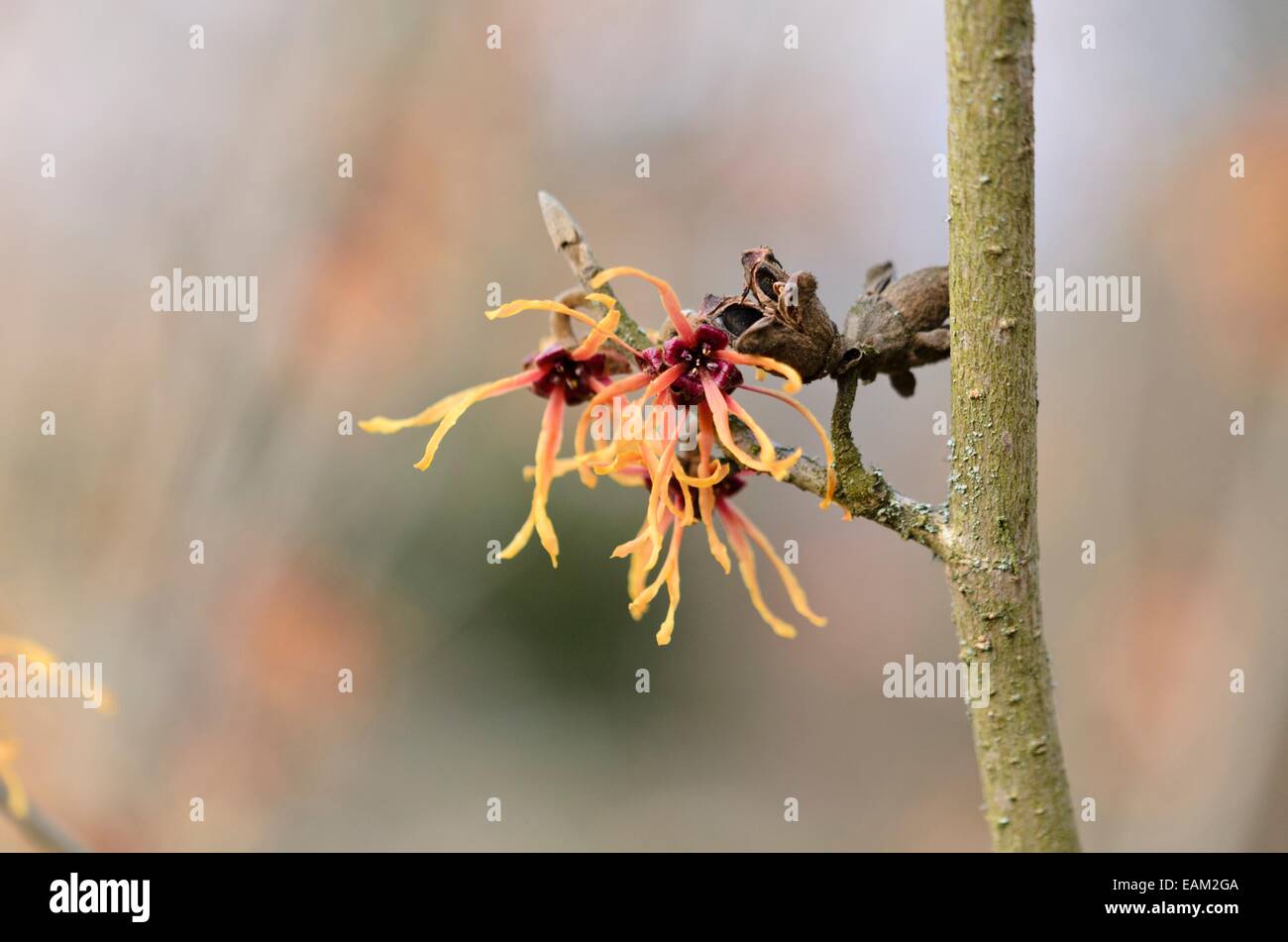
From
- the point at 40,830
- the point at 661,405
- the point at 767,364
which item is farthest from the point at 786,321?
the point at 40,830

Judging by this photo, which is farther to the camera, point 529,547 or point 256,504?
point 529,547

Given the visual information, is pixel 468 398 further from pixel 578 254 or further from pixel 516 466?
pixel 516 466

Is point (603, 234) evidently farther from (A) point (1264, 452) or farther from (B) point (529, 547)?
(A) point (1264, 452)

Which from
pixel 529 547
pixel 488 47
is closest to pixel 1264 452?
pixel 529 547

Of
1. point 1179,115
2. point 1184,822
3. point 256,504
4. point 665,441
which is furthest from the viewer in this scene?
point 1179,115

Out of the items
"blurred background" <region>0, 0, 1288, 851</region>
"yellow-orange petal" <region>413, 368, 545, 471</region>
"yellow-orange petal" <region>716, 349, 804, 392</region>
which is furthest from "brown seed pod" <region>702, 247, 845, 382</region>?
"blurred background" <region>0, 0, 1288, 851</region>

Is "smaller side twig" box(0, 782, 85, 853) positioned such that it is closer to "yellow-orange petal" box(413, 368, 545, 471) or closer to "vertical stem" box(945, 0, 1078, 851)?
"yellow-orange petal" box(413, 368, 545, 471)
